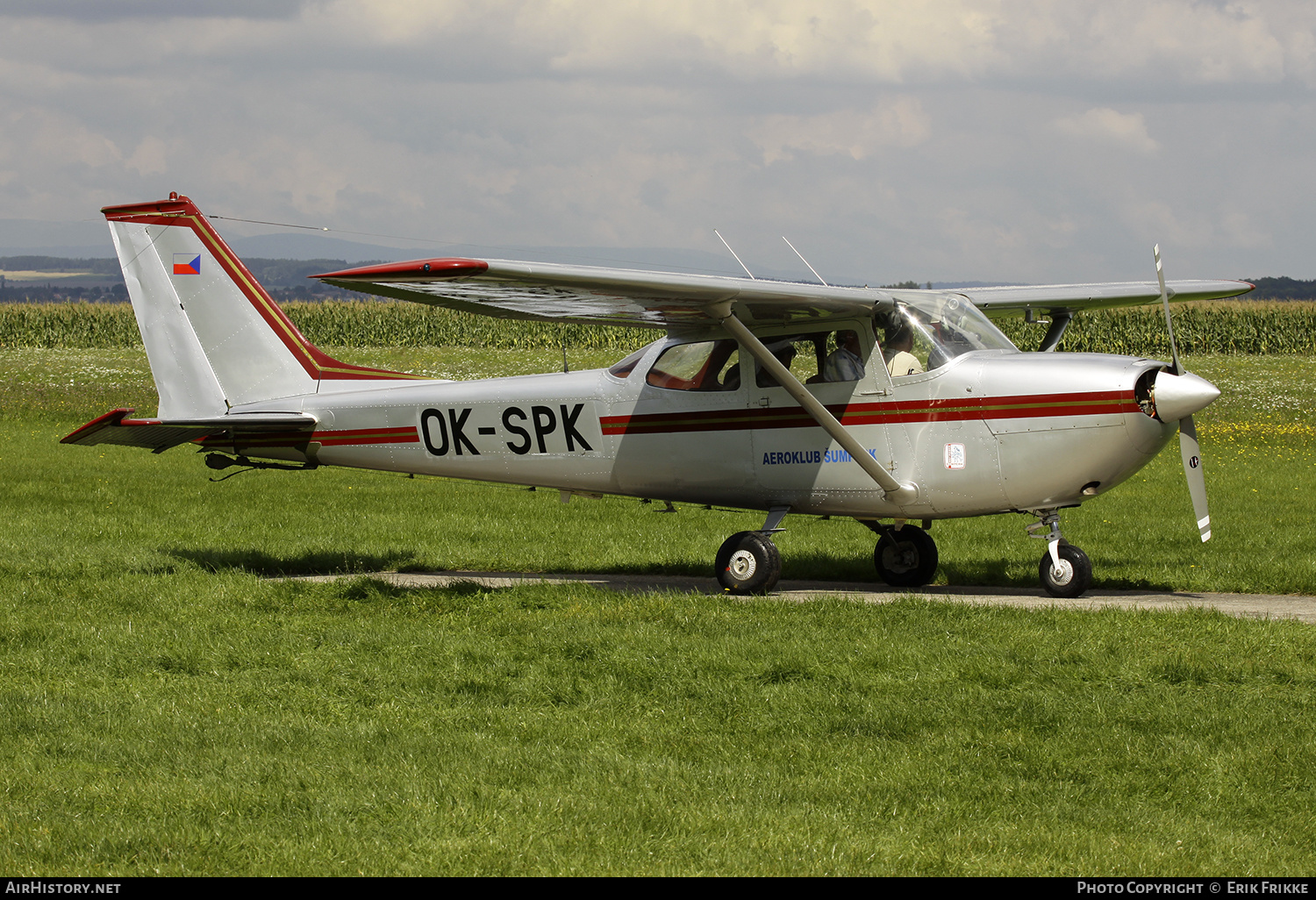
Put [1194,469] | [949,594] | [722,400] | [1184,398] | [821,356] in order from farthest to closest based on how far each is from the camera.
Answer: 1. [722,400]
2. [949,594]
3. [821,356]
4. [1194,469]
5. [1184,398]

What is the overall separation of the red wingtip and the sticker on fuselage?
164 inches

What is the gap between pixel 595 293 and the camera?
32.9 ft

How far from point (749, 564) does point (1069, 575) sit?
2.61 metres

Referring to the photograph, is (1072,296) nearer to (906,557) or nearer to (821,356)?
(906,557)

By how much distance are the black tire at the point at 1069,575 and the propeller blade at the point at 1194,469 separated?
3.05 feet

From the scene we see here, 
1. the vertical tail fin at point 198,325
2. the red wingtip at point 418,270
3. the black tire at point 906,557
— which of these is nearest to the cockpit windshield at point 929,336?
the black tire at point 906,557

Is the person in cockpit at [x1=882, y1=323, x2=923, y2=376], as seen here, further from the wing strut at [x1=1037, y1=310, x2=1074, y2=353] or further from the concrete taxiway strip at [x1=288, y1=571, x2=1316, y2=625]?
the wing strut at [x1=1037, y1=310, x2=1074, y2=353]

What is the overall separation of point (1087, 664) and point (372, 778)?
4284 mm

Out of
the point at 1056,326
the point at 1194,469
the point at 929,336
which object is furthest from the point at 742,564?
the point at 1056,326

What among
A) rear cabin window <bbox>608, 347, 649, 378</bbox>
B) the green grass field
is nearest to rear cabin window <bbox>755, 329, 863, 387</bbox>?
rear cabin window <bbox>608, 347, 649, 378</bbox>

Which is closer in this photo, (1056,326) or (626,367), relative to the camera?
(626,367)

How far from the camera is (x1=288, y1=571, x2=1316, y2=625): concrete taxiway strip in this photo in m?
9.98

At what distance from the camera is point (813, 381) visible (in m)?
11.1

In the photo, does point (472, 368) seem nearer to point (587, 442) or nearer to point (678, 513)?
point (678, 513)
